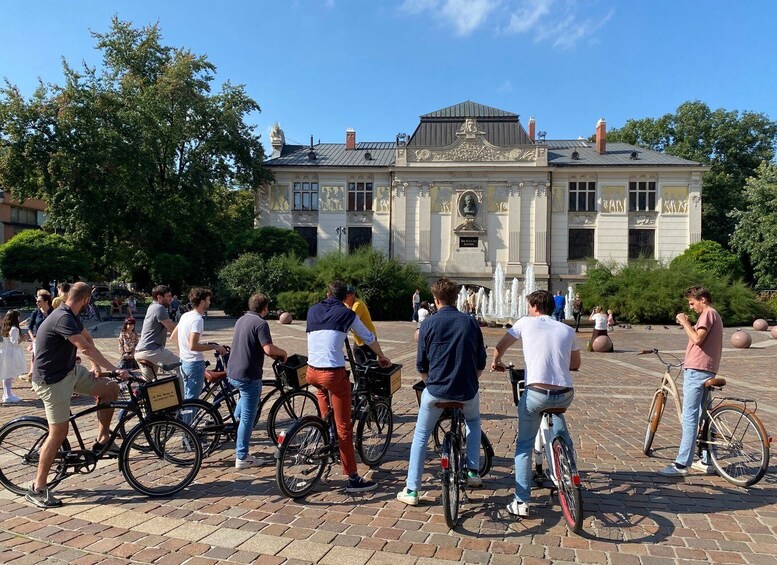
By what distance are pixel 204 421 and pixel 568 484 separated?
156 inches

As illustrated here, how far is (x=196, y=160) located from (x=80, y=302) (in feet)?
117

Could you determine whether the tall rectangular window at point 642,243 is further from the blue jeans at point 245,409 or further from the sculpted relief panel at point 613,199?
the blue jeans at point 245,409

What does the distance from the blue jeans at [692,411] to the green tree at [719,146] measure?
47561 mm

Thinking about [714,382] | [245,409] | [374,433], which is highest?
[714,382]

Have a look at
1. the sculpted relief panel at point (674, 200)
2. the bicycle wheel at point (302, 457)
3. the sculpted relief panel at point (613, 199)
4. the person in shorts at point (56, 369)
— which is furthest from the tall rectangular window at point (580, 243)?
the person in shorts at point (56, 369)

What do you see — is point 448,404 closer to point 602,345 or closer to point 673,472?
point 673,472

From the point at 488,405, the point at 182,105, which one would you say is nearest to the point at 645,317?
the point at 488,405

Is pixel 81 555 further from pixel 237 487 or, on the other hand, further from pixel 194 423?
pixel 194 423

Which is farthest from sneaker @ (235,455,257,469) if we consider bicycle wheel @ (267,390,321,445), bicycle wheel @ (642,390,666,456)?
bicycle wheel @ (642,390,666,456)

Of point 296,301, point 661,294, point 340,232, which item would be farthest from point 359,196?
point 661,294

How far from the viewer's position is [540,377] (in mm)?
4457

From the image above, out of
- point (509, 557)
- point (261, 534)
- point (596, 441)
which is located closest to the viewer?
point (509, 557)

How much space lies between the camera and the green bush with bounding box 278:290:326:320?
29.4 m

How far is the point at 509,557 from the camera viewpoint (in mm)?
3967
